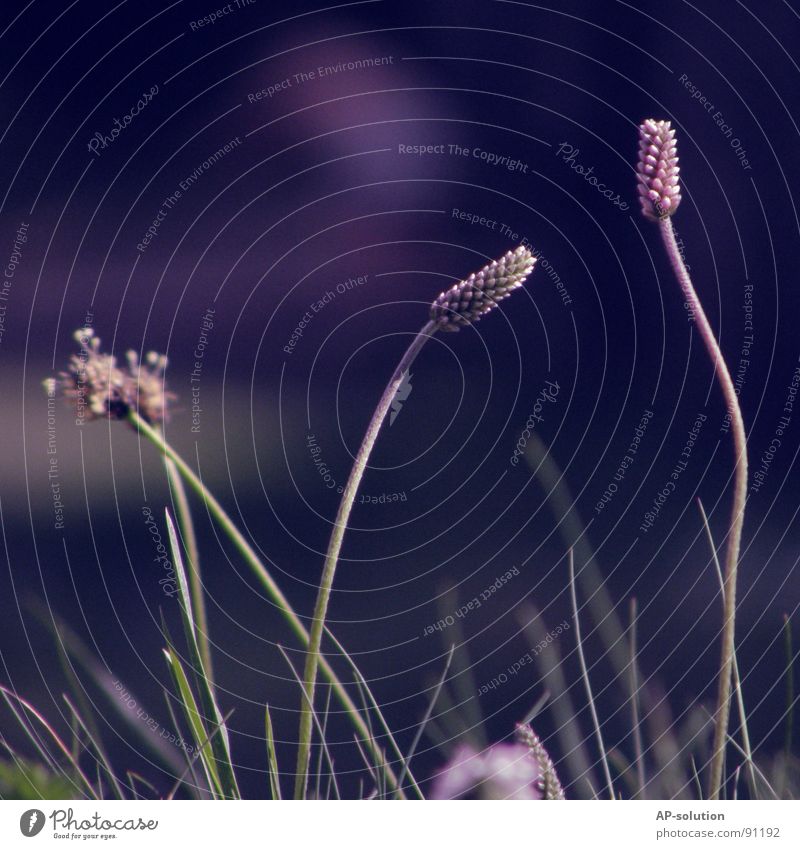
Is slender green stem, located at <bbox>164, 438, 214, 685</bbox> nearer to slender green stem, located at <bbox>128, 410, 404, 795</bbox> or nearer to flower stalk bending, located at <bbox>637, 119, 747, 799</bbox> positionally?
slender green stem, located at <bbox>128, 410, 404, 795</bbox>

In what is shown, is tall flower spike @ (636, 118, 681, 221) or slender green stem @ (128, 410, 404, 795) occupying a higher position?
tall flower spike @ (636, 118, 681, 221)

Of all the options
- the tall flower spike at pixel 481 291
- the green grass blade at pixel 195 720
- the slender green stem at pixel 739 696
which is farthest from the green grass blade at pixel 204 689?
the slender green stem at pixel 739 696

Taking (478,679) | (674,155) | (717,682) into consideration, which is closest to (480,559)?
(478,679)
